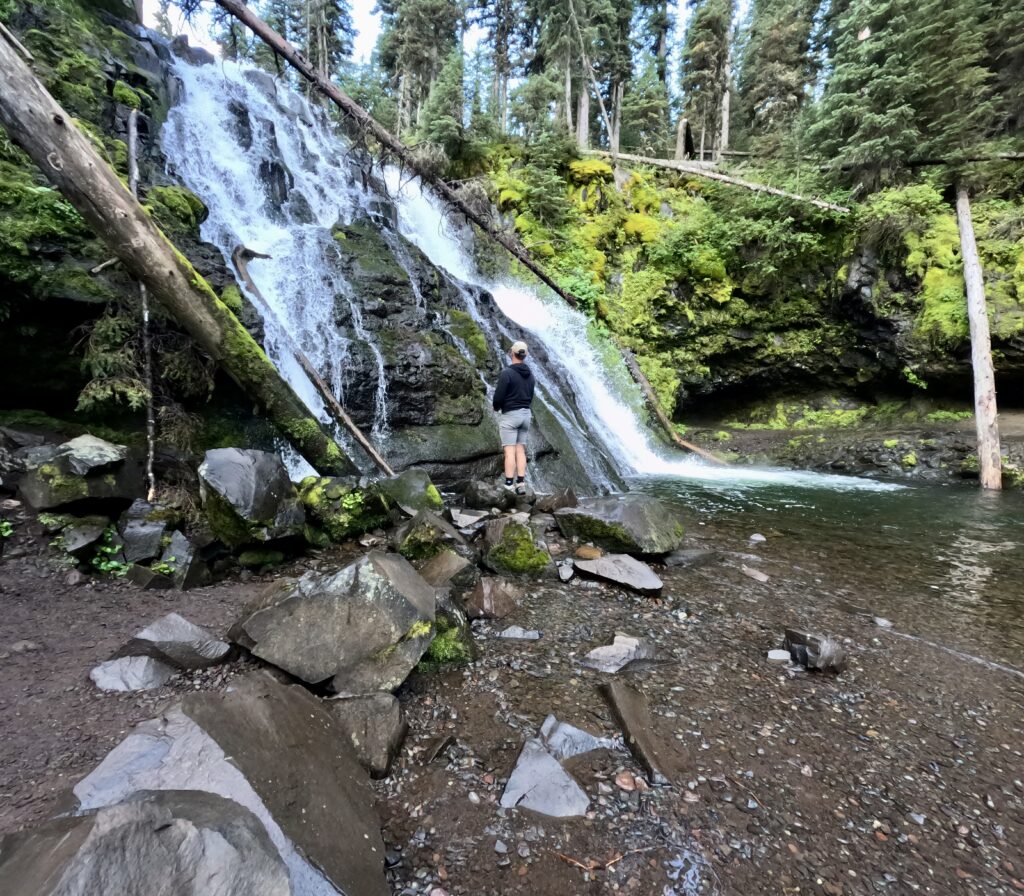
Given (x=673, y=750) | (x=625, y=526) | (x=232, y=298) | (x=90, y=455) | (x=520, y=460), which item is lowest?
(x=673, y=750)

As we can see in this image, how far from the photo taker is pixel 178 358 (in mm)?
5895

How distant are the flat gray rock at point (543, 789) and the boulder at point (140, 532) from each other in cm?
408

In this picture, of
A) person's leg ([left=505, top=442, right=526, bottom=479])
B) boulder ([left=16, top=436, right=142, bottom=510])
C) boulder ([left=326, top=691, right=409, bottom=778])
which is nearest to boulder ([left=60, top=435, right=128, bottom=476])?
boulder ([left=16, top=436, right=142, bottom=510])

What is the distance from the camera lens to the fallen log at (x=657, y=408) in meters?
14.5

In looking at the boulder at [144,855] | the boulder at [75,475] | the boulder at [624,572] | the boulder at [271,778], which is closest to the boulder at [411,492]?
the boulder at [624,572]

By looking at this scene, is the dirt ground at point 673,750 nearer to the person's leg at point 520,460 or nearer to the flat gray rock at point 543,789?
the flat gray rock at point 543,789

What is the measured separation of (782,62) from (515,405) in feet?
116

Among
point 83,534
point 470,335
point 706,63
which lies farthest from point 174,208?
point 706,63

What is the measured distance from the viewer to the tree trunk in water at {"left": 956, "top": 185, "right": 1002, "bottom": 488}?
1142 cm

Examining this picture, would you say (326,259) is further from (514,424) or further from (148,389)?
(514,424)

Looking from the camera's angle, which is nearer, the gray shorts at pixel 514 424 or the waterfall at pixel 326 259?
the gray shorts at pixel 514 424

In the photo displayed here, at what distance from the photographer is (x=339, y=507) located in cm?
A: 552

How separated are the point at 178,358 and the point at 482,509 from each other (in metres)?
4.36

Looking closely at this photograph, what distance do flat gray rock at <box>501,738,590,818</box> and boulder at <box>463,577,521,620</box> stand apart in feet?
5.43
